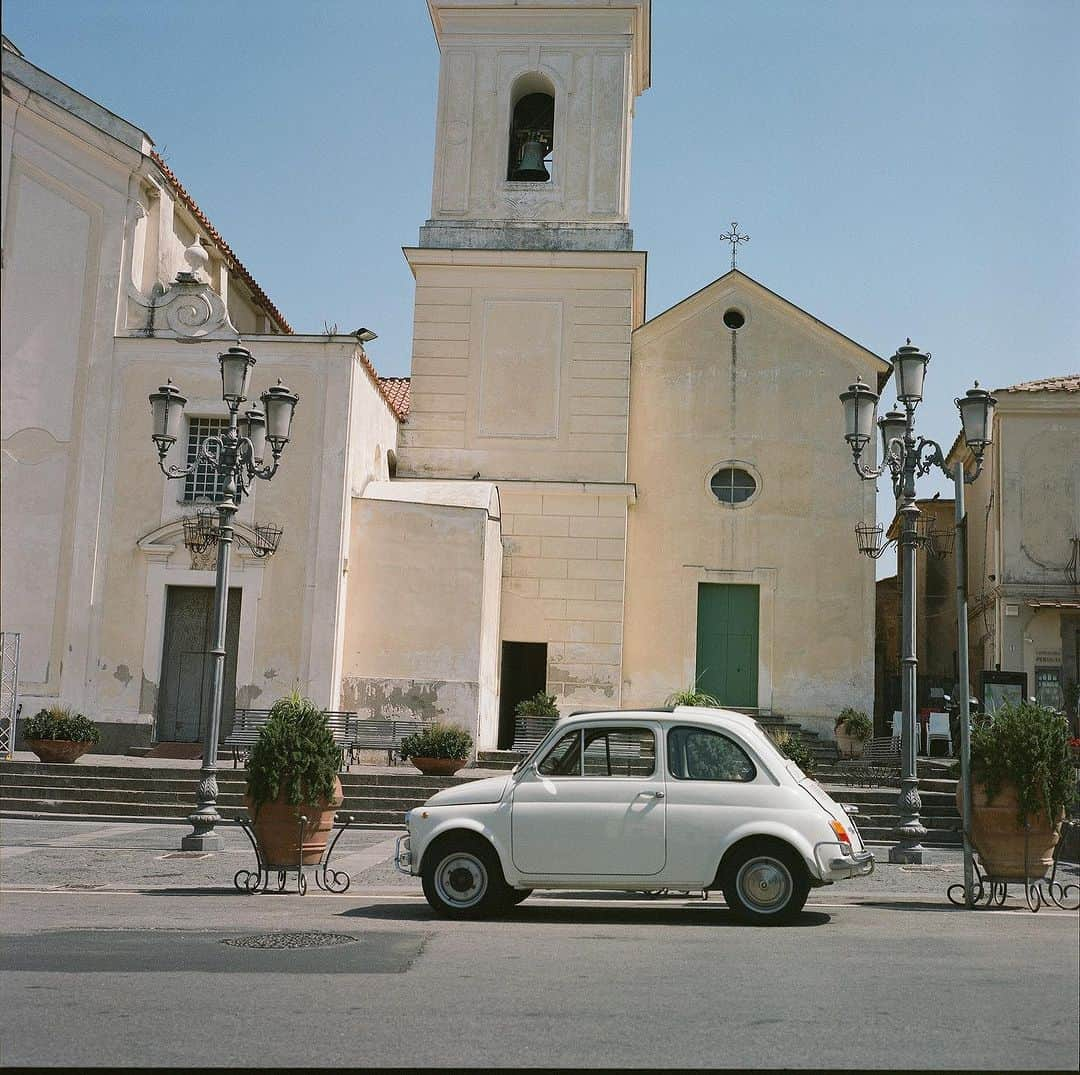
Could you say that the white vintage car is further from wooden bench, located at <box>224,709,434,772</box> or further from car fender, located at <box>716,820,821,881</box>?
wooden bench, located at <box>224,709,434,772</box>

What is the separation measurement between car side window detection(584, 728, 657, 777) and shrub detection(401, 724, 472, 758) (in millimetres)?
11266

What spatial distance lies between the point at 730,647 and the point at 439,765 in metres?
8.33

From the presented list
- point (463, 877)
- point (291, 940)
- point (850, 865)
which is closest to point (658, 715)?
point (850, 865)

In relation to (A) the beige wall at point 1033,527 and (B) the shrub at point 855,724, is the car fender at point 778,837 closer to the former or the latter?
(B) the shrub at point 855,724

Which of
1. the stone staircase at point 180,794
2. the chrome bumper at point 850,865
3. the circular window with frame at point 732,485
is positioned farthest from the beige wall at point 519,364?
the chrome bumper at point 850,865

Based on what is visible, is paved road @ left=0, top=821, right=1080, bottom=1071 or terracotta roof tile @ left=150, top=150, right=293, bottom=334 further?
terracotta roof tile @ left=150, top=150, right=293, bottom=334

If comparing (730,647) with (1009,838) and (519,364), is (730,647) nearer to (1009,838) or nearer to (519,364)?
(519,364)

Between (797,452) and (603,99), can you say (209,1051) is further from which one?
(603,99)

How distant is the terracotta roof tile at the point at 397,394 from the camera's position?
28.2 m

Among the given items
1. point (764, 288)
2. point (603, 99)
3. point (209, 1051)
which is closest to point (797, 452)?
point (764, 288)

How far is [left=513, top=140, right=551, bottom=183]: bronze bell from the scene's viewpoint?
28.4 m

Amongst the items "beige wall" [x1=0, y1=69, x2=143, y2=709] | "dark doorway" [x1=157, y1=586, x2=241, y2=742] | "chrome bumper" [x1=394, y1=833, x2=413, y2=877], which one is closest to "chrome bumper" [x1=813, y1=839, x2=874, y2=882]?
"chrome bumper" [x1=394, y1=833, x2=413, y2=877]

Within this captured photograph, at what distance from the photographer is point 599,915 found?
10688 mm

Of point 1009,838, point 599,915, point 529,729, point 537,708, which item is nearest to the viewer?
point 599,915
